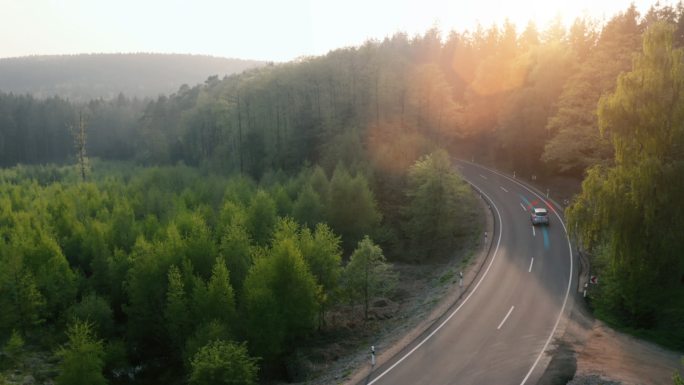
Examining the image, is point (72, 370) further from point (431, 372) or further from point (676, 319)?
point (676, 319)

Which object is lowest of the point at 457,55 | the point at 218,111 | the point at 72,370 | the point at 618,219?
the point at 72,370

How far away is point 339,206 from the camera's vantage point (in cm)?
5469

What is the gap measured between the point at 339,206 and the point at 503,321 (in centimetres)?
2825

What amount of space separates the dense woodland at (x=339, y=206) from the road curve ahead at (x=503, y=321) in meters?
3.98

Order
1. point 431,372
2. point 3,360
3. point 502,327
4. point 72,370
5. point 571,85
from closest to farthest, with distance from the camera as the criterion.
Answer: point 431,372
point 72,370
point 502,327
point 3,360
point 571,85

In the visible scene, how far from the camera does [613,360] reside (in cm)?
2388

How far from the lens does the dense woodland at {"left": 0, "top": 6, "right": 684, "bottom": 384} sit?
2569 centimetres

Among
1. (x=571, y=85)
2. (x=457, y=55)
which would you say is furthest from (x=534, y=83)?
(x=457, y=55)

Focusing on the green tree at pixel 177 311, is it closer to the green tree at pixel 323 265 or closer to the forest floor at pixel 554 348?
the forest floor at pixel 554 348

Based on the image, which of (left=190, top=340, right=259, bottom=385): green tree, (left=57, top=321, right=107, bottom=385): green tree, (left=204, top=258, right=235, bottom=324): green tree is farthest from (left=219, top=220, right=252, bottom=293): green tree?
(left=190, top=340, right=259, bottom=385): green tree

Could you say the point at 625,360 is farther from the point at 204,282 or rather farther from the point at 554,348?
the point at 204,282

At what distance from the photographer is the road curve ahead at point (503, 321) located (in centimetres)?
2356

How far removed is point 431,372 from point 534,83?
56.3m

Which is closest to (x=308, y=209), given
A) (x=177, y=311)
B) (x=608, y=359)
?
(x=177, y=311)
